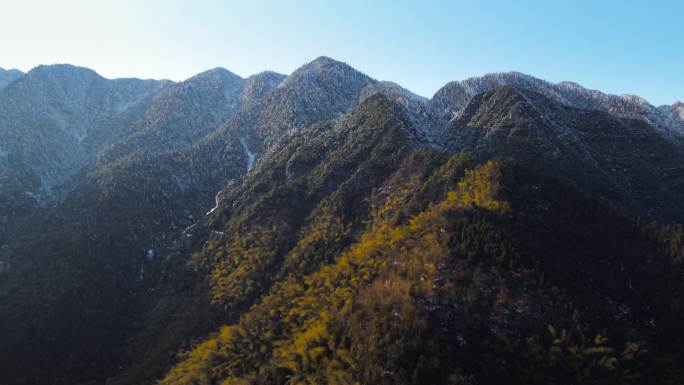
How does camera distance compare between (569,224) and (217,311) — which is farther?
(217,311)

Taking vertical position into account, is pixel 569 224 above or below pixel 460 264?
above

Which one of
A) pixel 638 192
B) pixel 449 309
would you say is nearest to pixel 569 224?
pixel 449 309

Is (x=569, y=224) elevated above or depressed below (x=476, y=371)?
above

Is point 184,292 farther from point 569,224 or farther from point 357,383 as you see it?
point 569,224

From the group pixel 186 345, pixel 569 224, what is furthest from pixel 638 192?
pixel 186 345

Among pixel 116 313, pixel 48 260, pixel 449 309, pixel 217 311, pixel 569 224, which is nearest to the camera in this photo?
pixel 449 309

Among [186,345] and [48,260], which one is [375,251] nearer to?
[186,345]

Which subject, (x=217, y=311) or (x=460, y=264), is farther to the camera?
(x=217, y=311)

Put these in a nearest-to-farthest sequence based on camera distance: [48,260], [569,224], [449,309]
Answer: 1. [449,309]
2. [569,224]
3. [48,260]

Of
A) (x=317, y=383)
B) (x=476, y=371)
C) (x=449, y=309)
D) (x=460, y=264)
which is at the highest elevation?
(x=460, y=264)
